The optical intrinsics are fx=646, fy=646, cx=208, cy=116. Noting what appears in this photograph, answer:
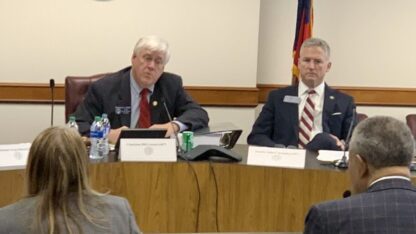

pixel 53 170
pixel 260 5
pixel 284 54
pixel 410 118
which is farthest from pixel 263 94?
pixel 53 170

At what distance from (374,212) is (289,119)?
82.8 inches

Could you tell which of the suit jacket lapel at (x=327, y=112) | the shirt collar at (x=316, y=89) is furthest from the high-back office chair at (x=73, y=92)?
the suit jacket lapel at (x=327, y=112)

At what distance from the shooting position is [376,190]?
5.67 ft

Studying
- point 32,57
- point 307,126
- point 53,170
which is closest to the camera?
point 53,170

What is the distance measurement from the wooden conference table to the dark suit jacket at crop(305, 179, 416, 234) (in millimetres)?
1184

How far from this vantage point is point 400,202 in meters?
1.69

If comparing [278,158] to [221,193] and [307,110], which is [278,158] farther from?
[307,110]

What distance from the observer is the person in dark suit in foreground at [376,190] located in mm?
1676

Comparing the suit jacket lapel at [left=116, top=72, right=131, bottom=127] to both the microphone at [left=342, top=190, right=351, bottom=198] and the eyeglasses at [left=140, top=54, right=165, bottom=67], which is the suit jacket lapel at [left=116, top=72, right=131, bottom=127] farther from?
the microphone at [left=342, top=190, right=351, bottom=198]

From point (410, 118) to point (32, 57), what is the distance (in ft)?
9.10

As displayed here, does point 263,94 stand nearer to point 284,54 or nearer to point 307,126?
point 284,54

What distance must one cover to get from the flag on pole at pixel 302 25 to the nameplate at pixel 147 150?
2.04 m

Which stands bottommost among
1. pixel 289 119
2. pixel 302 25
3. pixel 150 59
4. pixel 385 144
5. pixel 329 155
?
pixel 329 155

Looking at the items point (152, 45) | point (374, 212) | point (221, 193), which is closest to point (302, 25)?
point (152, 45)
